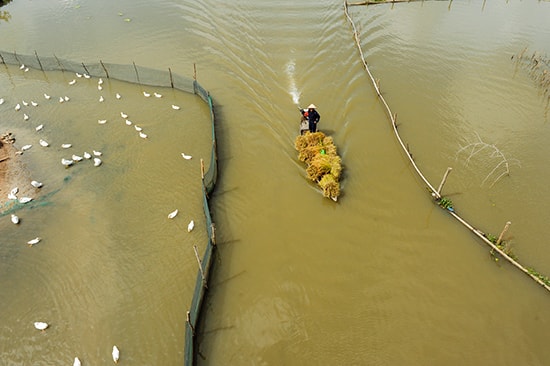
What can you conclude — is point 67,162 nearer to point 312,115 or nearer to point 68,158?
point 68,158

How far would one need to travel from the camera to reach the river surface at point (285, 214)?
22.9 ft

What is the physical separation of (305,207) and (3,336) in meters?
7.11

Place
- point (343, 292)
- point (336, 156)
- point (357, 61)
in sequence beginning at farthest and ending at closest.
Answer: point (357, 61) → point (336, 156) → point (343, 292)

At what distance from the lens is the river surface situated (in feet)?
22.9

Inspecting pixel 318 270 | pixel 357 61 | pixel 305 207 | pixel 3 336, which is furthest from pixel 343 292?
pixel 357 61

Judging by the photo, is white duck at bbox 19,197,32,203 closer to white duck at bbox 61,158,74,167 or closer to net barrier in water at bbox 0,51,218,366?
white duck at bbox 61,158,74,167

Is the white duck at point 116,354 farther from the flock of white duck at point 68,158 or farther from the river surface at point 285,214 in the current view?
the river surface at point 285,214

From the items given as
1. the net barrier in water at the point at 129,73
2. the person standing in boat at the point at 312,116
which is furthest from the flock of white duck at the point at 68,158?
the person standing in boat at the point at 312,116

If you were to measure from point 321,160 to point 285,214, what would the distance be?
1.80m

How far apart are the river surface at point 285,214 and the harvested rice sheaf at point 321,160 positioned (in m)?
0.41

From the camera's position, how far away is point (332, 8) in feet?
62.5

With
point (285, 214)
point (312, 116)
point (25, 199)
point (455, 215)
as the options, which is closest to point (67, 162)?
point (25, 199)

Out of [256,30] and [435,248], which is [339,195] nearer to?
[435,248]

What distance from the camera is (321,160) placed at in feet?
31.1
